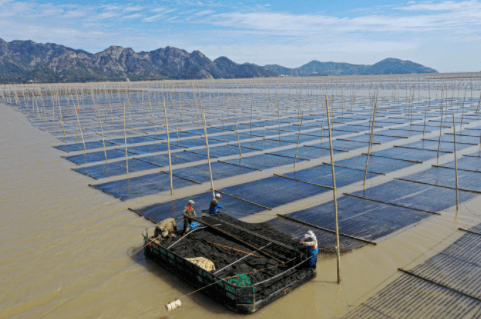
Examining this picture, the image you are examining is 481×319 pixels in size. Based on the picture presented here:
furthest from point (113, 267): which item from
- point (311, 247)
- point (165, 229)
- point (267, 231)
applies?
point (311, 247)

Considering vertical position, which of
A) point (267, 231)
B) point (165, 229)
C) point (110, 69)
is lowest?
point (267, 231)

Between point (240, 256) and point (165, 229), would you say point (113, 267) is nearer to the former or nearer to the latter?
point (165, 229)

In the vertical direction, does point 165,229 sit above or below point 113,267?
above

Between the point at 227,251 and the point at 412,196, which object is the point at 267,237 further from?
the point at 412,196

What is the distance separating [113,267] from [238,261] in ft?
9.87

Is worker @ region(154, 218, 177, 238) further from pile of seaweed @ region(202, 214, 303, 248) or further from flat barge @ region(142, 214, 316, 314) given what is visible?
pile of seaweed @ region(202, 214, 303, 248)

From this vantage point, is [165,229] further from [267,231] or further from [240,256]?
[267,231]

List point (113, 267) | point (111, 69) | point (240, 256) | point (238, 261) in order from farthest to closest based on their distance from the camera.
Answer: point (111, 69) < point (113, 267) < point (240, 256) < point (238, 261)

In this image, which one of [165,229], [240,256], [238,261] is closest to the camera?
[238,261]

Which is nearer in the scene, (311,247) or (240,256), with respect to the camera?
(311,247)

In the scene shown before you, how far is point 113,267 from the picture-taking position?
25.3 feet

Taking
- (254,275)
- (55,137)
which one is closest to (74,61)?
(55,137)

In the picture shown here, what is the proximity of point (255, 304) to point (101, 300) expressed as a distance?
10.2ft

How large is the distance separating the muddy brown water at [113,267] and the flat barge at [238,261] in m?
0.23
